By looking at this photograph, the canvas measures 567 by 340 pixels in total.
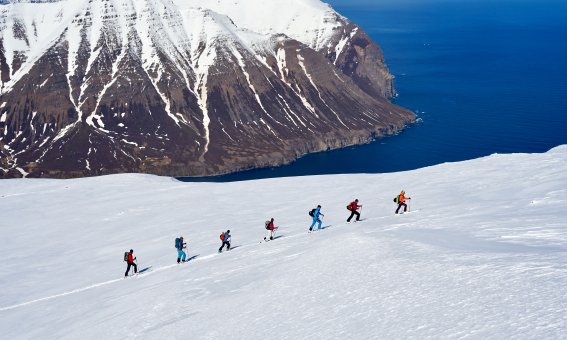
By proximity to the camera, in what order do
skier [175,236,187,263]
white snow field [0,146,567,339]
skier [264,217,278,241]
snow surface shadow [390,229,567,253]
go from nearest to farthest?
white snow field [0,146,567,339] → snow surface shadow [390,229,567,253] → skier [175,236,187,263] → skier [264,217,278,241]

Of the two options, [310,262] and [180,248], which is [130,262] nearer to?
[180,248]

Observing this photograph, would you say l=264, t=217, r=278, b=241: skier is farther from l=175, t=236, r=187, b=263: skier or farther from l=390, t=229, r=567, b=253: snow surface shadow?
l=390, t=229, r=567, b=253: snow surface shadow

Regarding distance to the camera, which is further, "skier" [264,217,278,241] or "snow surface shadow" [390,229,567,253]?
"skier" [264,217,278,241]

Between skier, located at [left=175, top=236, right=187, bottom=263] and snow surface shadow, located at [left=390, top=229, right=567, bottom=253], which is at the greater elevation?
snow surface shadow, located at [left=390, top=229, right=567, bottom=253]

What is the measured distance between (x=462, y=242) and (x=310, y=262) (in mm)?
7473

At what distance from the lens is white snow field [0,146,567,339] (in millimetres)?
23078

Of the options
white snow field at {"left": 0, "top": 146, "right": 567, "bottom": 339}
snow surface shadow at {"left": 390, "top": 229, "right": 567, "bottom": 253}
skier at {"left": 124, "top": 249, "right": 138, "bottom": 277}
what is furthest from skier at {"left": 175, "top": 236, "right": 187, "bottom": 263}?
snow surface shadow at {"left": 390, "top": 229, "right": 567, "bottom": 253}

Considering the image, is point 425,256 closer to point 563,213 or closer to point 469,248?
point 469,248

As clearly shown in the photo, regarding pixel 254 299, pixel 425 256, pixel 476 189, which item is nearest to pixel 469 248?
pixel 425 256

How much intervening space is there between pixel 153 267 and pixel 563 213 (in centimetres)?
2582

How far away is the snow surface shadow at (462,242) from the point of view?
29000 millimetres

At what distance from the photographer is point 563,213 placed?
3791 cm

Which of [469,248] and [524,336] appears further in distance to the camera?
[469,248]

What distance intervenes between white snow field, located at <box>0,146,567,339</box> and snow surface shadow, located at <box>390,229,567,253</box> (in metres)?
0.12
